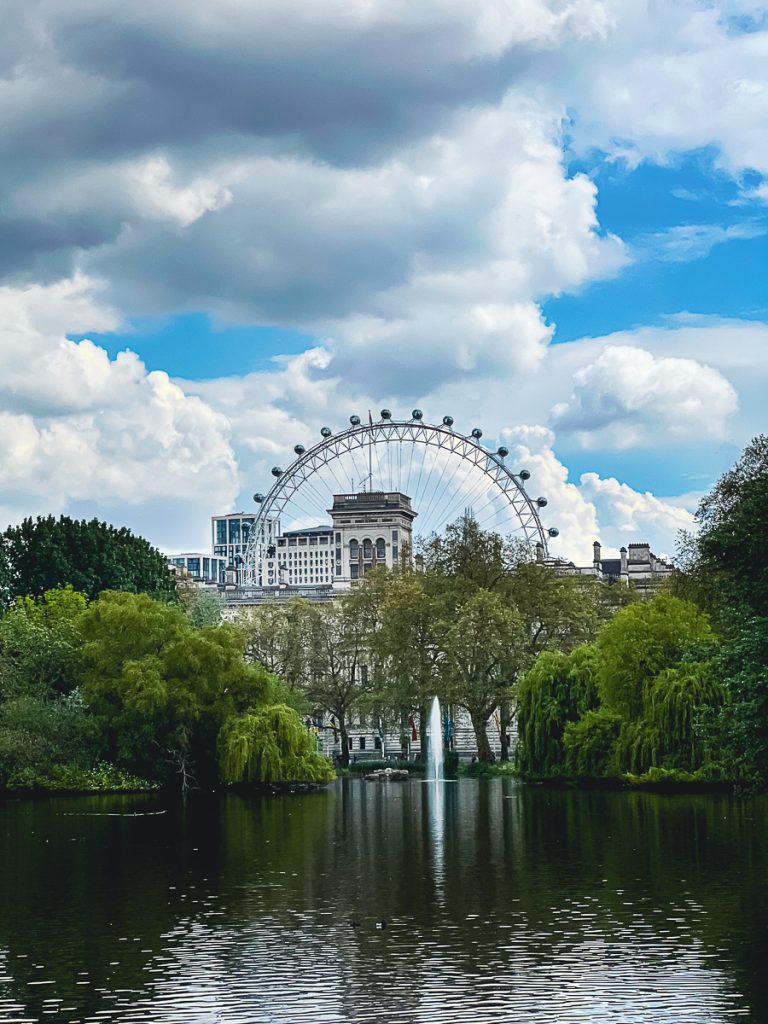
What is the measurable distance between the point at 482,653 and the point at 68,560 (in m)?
23.3

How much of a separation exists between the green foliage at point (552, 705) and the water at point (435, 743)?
21.0 m

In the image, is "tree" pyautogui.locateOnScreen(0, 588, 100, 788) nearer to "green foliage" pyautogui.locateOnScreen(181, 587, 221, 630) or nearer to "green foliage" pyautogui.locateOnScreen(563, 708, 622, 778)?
"green foliage" pyautogui.locateOnScreen(181, 587, 221, 630)

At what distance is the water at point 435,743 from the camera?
9162 centimetres

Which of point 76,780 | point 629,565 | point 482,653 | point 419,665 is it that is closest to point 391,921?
point 76,780

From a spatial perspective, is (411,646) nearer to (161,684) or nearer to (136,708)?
(161,684)

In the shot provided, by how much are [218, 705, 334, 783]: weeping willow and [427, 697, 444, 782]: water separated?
23.7 metres

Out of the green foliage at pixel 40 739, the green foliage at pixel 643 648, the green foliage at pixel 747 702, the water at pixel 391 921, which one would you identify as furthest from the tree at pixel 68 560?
the green foliage at pixel 747 702

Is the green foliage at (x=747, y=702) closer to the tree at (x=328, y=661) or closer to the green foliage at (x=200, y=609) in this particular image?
the green foliage at (x=200, y=609)

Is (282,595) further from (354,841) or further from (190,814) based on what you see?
(354,841)

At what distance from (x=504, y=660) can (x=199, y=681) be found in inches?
902

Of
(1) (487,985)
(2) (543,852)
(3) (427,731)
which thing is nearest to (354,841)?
(2) (543,852)

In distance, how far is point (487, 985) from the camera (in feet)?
70.4

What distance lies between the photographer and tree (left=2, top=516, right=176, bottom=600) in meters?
85.2

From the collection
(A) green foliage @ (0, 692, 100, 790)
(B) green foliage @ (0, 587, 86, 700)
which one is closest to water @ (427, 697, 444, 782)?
(B) green foliage @ (0, 587, 86, 700)
